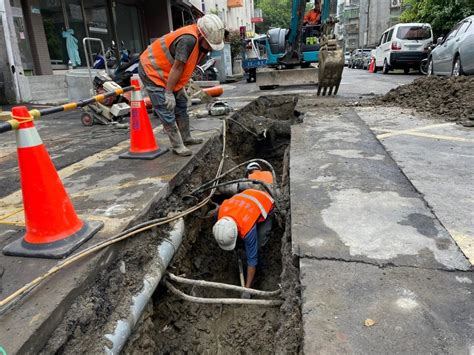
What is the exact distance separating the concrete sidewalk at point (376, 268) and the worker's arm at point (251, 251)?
0.67m

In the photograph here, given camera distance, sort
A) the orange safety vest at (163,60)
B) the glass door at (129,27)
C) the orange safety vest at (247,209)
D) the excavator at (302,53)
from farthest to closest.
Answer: the glass door at (129,27)
the excavator at (302,53)
the orange safety vest at (163,60)
the orange safety vest at (247,209)

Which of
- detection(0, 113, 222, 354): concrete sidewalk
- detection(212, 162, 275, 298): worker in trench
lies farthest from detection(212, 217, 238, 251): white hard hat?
detection(0, 113, 222, 354): concrete sidewalk

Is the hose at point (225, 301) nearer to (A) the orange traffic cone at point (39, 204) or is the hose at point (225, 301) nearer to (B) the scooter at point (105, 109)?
(A) the orange traffic cone at point (39, 204)

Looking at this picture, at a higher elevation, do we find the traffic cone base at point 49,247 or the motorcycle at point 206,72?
the motorcycle at point 206,72

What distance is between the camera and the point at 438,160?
3.58 metres

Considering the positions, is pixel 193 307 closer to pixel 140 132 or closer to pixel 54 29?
pixel 140 132

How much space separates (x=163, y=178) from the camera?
11.6 feet

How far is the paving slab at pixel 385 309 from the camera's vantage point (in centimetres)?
151

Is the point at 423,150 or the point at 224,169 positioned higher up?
the point at 423,150

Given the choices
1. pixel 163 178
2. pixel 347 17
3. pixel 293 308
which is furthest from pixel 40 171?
pixel 347 17

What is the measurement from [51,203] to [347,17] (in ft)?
196

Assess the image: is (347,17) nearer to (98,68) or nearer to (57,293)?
(98,68)

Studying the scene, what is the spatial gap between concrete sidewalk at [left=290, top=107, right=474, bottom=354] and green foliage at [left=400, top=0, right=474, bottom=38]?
1683 cm

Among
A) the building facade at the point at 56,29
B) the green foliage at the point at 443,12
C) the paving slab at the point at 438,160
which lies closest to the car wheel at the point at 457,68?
the paving slab at the point at 438,160
